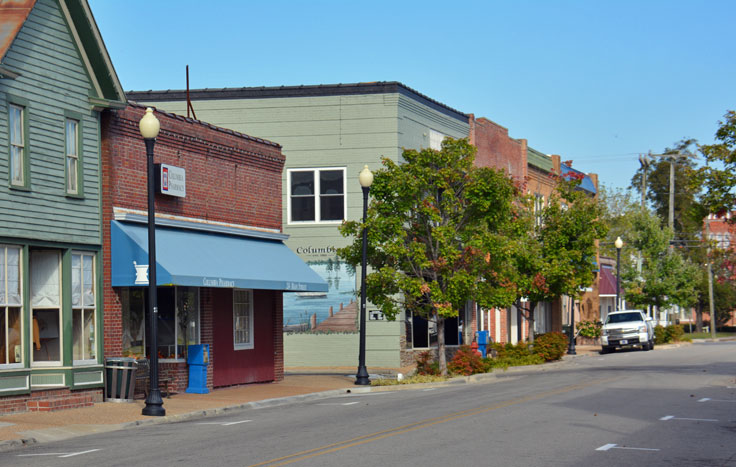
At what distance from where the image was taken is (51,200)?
1902 centimetres

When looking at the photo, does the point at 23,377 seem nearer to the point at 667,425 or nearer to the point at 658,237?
the point at 667,425

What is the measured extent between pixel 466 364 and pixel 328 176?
31.8 ft

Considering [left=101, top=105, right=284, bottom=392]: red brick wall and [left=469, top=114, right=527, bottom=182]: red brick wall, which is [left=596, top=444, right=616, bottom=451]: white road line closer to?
[left=101, top=105, right=284, bottom=392]: red brick wall

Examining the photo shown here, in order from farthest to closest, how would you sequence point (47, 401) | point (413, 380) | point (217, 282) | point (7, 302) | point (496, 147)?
point (496, 147) → point (413, 380) → point (217, 282) → point (47, 401) → point (7, 302)

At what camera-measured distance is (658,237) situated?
→ 59906 millimetres

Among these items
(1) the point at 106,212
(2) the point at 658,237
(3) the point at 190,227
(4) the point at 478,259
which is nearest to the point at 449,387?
(4) the point at 478,259

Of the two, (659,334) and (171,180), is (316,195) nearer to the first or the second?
(171,180)

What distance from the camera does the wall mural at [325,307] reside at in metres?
34.9

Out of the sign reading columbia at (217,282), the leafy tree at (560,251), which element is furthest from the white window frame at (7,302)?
the leafy tree at (560,251)

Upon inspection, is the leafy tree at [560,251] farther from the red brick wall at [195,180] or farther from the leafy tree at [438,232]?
the red brick wall at [195,180]

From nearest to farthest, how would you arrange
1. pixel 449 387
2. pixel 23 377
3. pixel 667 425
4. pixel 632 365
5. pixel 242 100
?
pixel 667 425
pixel 23 377
pixel 449 387
pixel 632 365
pixel 242 100

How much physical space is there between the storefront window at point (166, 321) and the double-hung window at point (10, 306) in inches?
123

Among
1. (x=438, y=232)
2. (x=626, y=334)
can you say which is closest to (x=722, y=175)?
(x=438, y=232)

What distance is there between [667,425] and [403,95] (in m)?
21.7
